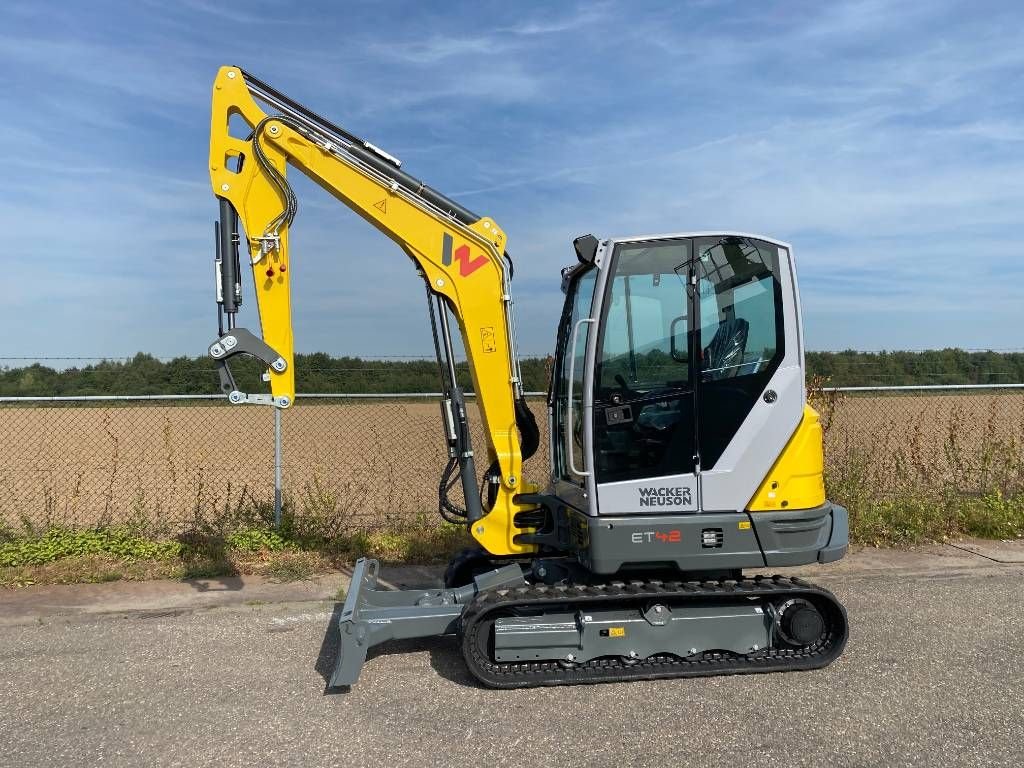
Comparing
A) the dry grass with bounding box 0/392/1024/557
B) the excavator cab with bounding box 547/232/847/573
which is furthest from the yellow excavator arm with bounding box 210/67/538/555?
the dry grass with bounding box 0/392/1024/557

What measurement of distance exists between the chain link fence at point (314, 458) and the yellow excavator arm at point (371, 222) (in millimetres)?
3119

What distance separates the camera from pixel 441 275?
201 inches

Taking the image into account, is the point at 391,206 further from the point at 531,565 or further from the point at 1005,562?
the point at 1005,562

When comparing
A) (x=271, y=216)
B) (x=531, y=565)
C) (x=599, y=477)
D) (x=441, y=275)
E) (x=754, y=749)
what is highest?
(x=271, y=216)

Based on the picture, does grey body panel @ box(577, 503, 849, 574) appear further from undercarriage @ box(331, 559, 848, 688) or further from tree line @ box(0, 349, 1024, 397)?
tree line @ box(0, 349, 1024, 397)

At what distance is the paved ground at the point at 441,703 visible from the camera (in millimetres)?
3615

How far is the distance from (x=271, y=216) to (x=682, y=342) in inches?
114

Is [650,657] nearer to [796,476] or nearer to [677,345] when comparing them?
[796,476]

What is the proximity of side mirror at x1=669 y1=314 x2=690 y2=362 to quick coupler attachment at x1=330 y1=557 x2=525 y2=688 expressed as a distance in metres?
1.78

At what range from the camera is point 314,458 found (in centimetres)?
1231

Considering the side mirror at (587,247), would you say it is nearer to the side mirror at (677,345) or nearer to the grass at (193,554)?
the side mirror at (677,345)

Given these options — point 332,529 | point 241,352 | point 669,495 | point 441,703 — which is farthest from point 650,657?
point 332,529

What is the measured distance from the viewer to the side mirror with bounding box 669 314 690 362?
456 cm

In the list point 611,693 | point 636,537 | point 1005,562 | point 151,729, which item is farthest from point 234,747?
point 1005,562
